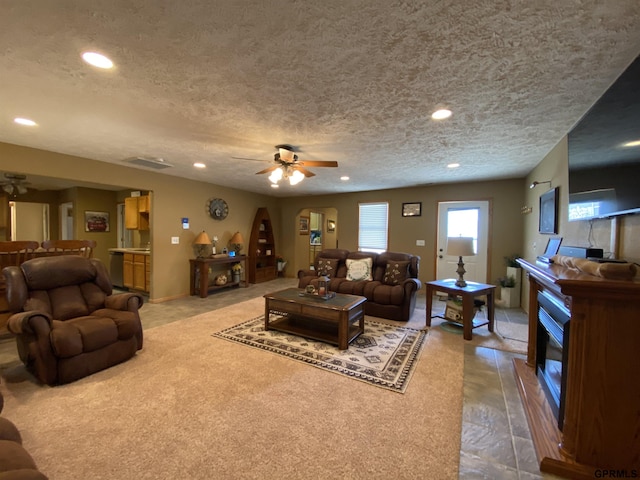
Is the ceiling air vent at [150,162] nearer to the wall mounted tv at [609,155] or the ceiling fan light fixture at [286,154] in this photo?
the ceiling fan light fixture at [286,154]

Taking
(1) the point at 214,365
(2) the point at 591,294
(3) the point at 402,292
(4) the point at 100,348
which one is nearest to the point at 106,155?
(4) the point at 100,348

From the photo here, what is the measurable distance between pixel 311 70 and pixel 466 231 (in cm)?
494

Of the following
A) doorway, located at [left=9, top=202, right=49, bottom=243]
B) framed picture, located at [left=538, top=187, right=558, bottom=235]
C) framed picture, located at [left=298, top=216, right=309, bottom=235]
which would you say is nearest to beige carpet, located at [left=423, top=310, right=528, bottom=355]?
framed picture, located at [left=538, top=187, right=558, bottom=235]

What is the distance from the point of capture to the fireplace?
165cm

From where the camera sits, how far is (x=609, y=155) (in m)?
1.73

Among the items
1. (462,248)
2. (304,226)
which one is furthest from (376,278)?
(304,226)

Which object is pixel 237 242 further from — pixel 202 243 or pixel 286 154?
pixel 286 154

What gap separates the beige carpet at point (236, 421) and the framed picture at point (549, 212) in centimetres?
199

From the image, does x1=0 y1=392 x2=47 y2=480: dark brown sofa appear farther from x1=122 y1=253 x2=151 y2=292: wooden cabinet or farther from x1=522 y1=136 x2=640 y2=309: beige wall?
x1=122 y1=253 x2=151 y2=292: wooden cabinet

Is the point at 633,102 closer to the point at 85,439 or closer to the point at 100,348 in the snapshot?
the point at 85,439

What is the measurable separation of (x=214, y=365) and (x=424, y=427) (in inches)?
74.7

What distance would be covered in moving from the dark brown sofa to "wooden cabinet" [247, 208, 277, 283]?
546 cm

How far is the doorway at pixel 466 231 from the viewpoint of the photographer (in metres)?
5.33

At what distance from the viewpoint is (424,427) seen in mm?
1816
